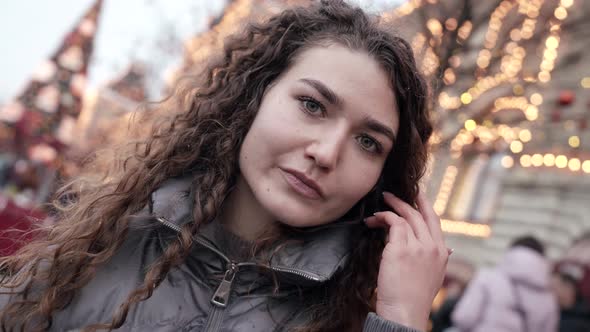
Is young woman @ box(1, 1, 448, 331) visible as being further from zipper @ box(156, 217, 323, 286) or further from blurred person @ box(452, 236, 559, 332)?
blurred person @ box(452, 236, 559, 332)

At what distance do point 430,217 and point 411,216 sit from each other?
0.10 m

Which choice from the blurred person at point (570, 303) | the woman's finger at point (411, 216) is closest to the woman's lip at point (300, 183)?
the woman's finger at point (411, 216)

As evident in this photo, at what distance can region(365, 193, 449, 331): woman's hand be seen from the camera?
4.98ft

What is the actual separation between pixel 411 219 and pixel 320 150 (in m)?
0.48

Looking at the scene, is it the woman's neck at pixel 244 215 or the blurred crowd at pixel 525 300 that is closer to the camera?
the woman's neck at pixel 244 215

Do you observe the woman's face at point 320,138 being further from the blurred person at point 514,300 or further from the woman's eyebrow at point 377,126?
the blurred person at point 514,300

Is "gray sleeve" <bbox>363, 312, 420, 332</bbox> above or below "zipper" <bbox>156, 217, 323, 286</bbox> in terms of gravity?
below

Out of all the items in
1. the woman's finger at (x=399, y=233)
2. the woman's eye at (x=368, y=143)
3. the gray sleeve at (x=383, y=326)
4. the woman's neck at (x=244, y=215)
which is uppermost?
the woman's eye at (x=368, y=143)

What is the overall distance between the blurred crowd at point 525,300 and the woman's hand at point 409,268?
128 inches

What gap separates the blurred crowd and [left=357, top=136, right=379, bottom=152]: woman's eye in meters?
3.51

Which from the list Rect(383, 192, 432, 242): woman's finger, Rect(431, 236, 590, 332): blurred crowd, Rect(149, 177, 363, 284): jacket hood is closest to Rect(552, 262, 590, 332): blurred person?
Rect(431, 236, 590, 332): blurred crowd

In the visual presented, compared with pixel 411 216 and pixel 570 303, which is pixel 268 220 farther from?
pixel 570 303

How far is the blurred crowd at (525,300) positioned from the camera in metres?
4.49

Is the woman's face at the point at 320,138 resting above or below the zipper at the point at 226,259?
above
